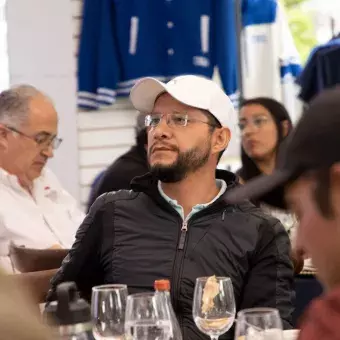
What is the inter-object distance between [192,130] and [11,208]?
1.04 meters

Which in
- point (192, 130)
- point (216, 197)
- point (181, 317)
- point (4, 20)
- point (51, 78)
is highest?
point (4, 20)

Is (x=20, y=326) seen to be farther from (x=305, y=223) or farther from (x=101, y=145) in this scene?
(x=101, y=145)

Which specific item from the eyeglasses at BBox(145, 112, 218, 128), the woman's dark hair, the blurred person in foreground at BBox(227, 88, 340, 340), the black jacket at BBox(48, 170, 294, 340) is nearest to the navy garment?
the woman's dark hair

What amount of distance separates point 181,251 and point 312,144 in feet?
4.54

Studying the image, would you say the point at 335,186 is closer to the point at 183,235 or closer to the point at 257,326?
the point at 257,326

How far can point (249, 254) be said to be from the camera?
2629 millimetres

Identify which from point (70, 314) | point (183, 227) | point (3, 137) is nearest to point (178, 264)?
point (183, 227)

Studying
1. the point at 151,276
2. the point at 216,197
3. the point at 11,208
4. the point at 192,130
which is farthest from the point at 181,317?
the point at 11,208

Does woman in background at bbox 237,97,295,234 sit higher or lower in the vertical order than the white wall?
lower

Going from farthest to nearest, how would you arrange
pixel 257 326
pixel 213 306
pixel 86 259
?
1. pixel 86 259
2. pixel 213 306
3. pixel 257 326

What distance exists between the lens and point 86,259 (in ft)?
8.97

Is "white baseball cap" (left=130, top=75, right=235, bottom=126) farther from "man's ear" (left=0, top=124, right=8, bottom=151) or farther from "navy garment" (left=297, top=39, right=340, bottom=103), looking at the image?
"navy garment" (left=297, top=39, right=340, bottom=103)

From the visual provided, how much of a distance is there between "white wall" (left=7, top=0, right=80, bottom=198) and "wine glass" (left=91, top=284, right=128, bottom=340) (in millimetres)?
3624

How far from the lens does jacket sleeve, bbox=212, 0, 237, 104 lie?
5812 mm
